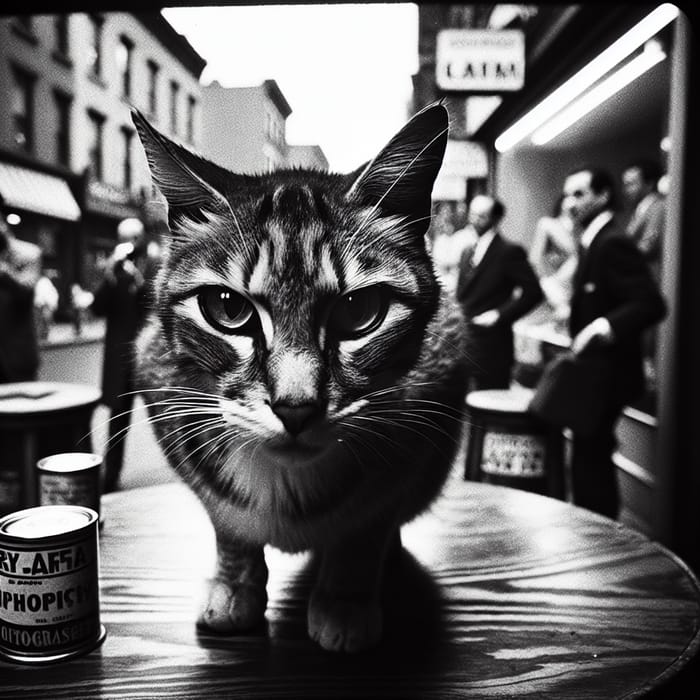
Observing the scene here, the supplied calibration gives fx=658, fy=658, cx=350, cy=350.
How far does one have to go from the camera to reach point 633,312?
6.31ft

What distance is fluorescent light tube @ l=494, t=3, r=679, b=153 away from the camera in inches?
83.7

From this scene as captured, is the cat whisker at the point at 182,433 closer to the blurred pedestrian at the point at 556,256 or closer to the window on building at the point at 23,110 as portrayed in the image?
the window on building at the point at 23,110

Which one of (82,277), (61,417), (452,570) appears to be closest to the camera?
(452,570)

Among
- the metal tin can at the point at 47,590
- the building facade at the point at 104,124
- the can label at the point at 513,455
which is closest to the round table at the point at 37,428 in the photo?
the building facade at the point at 104,124

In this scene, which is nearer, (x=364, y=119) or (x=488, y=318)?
(x=364, y=119)

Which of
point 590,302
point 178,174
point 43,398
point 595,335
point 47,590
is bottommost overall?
point 47,590

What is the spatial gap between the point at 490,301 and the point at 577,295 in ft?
0.91

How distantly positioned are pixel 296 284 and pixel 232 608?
39cm

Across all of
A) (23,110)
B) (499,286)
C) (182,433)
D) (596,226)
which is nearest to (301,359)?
(182,433)

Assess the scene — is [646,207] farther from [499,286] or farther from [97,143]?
[97,143]

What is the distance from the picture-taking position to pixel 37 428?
1.11 meters

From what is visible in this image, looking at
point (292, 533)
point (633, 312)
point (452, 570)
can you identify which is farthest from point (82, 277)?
point (633, 312)

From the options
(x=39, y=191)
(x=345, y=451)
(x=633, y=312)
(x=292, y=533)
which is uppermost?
(x=39, y=191)

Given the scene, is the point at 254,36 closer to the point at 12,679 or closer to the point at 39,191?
the point at 12,679
